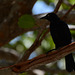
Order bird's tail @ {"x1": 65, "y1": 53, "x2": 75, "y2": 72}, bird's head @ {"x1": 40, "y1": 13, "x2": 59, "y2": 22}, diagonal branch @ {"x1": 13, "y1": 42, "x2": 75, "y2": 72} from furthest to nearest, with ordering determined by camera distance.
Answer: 1. bird's head @ {"x1": 40, "y1": 13, "x2": 59, "y2": 22}
2. bird's tail @ {"x1": 65, "y1": 53, "x2": 75, "y2": 72}
3. diagonal branch @ {"x1": 13, "y1": 42, "x2": 75, "y2": 72}

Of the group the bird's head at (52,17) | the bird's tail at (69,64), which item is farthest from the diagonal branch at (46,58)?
the bird's head at (52,17)

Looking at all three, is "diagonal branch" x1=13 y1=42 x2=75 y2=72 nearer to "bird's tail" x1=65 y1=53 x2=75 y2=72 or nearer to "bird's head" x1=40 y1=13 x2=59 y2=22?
"bird's tail" x1=65 y1=53 x2=75 y2=72

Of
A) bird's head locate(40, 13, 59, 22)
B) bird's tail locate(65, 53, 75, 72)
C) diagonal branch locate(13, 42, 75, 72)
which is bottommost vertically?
bird's tail locate(65, 53, 75, 72)

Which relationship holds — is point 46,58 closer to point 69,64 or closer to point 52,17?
point 69,64

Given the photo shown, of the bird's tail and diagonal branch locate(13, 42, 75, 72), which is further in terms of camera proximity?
the bird's tail

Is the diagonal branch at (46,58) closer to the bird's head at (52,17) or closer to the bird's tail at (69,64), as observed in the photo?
the bird's tail at (69,64)

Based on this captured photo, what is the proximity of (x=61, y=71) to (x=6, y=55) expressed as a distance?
1689 millimetres

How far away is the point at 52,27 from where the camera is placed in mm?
3873

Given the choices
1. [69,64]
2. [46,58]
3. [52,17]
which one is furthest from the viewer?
[52,17]

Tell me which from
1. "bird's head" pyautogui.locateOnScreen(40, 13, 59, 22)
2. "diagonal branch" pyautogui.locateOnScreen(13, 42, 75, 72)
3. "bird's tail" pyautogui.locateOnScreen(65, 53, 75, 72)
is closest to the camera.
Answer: "diagonal branch" pyautogui.locateOnScreen(13, 42, 75, 72)

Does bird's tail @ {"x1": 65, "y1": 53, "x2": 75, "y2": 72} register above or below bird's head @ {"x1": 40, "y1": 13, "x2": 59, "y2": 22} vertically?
below

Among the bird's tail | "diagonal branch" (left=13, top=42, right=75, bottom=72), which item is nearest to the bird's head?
the bird's tail

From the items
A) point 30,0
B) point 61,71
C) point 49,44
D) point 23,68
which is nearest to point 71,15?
point 30,0

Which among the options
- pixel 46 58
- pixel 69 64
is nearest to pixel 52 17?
pixel 69 64
